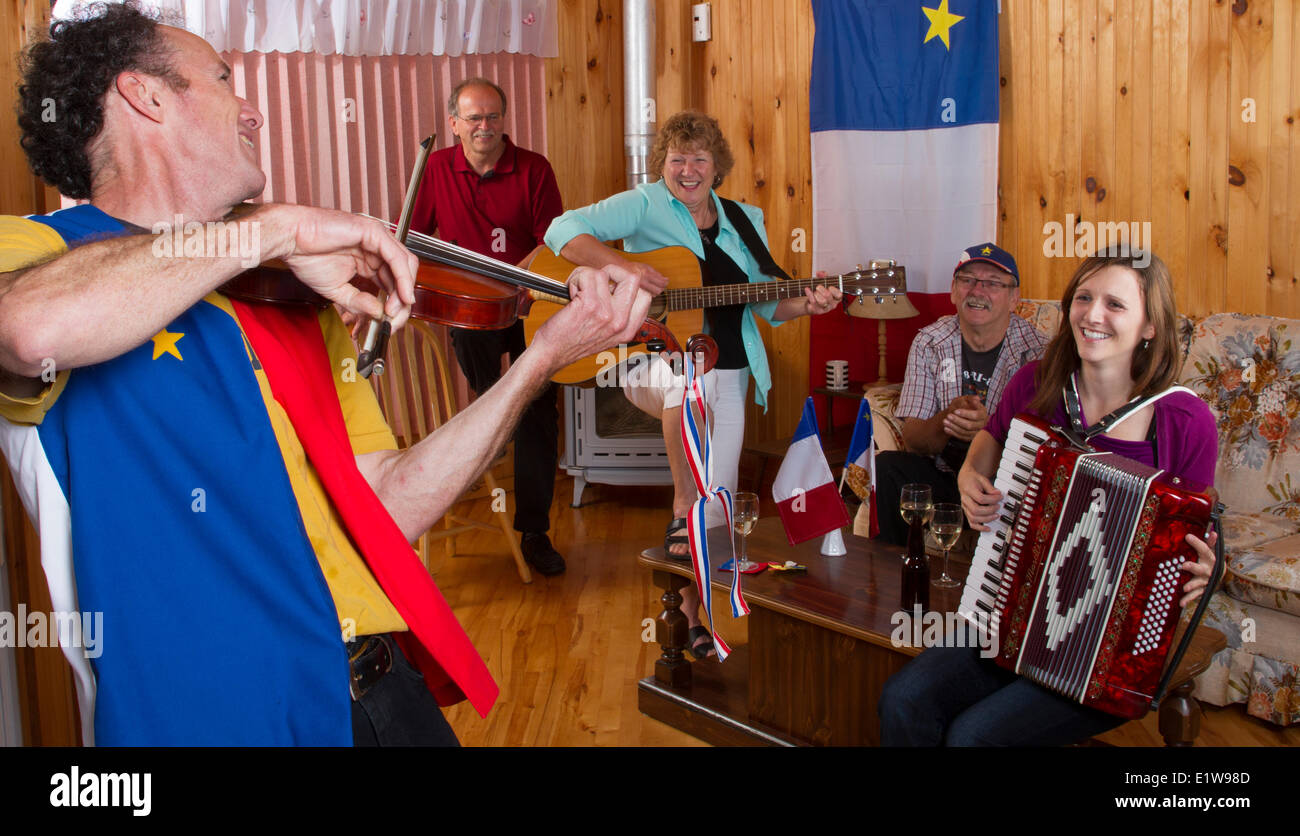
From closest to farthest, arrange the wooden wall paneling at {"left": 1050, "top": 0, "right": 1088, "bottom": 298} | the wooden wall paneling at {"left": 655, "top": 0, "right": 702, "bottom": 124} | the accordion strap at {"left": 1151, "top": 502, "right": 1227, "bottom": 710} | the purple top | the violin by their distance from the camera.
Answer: the violin, the accordion strap at {"left": 1151, "top": 502, "right": 1227, "bottom": 710}, the purple top, the wooden wall paneling at {"left": 1050, "top": 0, "right": 1088, "bottom": 298}, the wooden wall paneling at {"left": 655, "top": 0, "right": 702, "bottom": 124}

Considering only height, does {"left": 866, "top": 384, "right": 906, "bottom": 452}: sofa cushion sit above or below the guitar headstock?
below

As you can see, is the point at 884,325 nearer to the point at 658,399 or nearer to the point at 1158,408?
the point at 658,399

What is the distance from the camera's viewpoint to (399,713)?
1.27 metres

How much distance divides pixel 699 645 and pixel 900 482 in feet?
2.88

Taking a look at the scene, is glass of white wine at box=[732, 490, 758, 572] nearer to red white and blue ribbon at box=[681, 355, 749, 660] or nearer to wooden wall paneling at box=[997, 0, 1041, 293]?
red white and blue ribbon at box=[681, 355, 749, 660]

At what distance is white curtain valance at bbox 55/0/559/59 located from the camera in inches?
159

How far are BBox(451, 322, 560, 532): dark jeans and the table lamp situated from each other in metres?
1.29

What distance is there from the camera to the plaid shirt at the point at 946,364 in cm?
344

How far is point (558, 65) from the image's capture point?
517 centimetres

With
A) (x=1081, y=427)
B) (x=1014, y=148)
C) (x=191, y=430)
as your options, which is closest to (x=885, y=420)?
(x=1014, y=148)

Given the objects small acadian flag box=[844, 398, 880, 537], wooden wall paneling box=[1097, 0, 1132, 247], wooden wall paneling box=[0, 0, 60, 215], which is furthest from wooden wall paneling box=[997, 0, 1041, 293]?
wooden wall paneling box=[0, 0, 60, 215]

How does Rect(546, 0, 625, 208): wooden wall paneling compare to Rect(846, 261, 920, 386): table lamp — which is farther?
Rect(546, 0, 625, 208): wooden wall paneling

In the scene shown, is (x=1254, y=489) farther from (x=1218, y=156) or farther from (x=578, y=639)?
(x=578, y=639)

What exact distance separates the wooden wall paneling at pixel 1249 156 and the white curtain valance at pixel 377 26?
279cm
